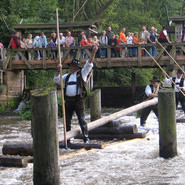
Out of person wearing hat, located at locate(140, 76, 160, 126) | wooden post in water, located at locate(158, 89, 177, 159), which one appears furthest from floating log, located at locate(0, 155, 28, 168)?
person wearing hat, located at locate(140, 76, 160, 126)

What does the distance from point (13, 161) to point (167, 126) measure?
2.73m

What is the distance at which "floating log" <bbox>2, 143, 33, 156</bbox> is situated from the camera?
818 centimetres

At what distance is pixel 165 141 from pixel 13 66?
14715 mm

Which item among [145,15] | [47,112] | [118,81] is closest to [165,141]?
[47,112]

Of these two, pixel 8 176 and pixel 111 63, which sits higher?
pixel 111 63

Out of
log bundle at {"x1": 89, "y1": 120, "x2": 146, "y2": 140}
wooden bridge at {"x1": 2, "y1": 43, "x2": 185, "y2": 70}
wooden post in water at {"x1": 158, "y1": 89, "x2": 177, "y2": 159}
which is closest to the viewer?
wooden post in water at {"x1": 158, "y1": 89, "x2": 177, "y2": 159}

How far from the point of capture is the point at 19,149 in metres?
8.25

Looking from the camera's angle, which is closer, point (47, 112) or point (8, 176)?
point (47, 112)

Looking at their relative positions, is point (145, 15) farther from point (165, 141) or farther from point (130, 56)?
point (165, 141)

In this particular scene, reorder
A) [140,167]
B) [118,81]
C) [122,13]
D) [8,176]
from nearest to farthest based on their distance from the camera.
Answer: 1. [8,176]
2. [140,167]
3. [118,81]
4. [122,13]

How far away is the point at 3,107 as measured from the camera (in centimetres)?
2166

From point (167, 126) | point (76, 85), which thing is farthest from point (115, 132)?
point (167, 126)

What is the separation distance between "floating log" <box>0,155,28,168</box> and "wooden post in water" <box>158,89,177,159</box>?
8.00ft

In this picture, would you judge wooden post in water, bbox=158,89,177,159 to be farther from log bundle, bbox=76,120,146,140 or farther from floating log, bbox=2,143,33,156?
log bundle, bbox=76,120,146,140
